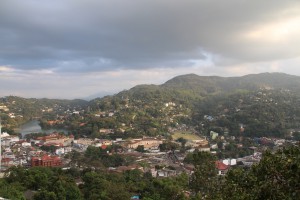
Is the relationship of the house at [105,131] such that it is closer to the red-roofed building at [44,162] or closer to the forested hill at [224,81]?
the red-roofed building at [44,162]

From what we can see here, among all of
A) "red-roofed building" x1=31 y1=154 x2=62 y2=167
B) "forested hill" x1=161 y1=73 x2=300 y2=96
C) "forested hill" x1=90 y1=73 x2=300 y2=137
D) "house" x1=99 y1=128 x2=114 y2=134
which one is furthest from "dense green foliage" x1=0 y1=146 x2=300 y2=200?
"forested hill" x1=161 y1=73 x2=300 y2=96

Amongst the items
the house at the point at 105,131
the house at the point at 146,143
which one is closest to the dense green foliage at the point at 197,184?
the house at the point at 146,143

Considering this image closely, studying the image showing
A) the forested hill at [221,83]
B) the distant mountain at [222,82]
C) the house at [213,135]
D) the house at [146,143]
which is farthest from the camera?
the distant mountain at [222,82]

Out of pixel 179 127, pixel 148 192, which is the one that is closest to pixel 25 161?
pixel 148 192

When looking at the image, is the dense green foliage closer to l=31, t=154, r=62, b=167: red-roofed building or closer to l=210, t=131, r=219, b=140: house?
l=31, t=154, r=62, b=167: red-roofed building

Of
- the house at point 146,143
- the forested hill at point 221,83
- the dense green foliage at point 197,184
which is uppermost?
the forested hill at point 221,83

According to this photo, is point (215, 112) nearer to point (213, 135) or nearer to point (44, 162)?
point (213, 135)

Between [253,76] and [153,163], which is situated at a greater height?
[253,76]

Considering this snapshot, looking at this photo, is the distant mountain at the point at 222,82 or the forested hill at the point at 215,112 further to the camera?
the distant mountain at the point at 222,82

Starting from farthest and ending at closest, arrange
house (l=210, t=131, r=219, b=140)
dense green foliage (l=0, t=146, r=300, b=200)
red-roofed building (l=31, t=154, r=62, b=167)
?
house (l=210, t=131, r=219, b=140)
red-roofed building (l=31, t=154, r=62, b=167)
dense green foliage (l=0, t=146, r=300, b=200)

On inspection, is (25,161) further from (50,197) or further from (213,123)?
(213,123)

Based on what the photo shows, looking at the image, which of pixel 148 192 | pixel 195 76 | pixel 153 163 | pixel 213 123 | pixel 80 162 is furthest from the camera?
pixel 195 76
